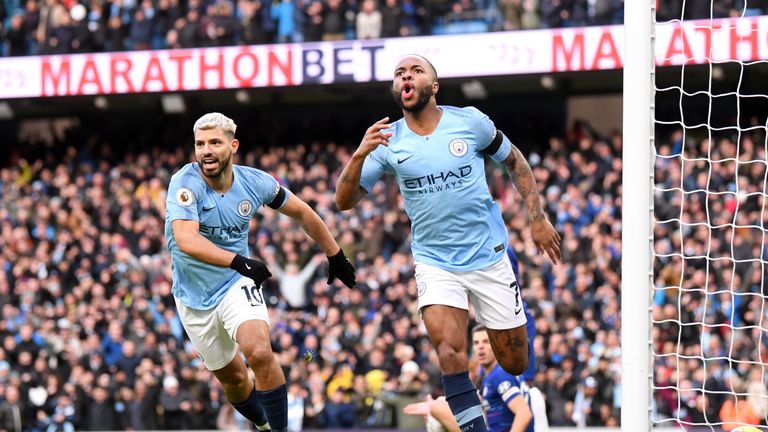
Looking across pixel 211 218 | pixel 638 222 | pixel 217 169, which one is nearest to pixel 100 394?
pixel 211 218

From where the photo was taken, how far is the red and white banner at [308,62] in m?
23.3

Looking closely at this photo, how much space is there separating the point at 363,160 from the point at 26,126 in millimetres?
22609

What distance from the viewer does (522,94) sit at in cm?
2683

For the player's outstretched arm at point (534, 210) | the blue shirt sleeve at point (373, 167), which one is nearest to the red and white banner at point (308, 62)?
the player's outstretched arm at point (534, 210)

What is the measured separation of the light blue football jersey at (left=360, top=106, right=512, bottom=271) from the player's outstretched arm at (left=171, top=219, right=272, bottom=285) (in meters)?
0.84

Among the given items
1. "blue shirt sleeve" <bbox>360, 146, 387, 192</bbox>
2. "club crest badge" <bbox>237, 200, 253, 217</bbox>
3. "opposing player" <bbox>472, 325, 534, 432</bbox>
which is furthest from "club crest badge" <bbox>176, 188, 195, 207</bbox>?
"opposing player" <bbox>472, 325, 534, 432</bbox>

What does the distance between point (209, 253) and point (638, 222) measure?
2.73 metres

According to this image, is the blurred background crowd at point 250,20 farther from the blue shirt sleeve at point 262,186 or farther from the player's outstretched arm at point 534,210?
the player's outstretched arm at point 534,210

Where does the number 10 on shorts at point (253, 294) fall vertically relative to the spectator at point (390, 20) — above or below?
below

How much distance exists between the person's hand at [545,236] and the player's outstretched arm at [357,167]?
3.59 feet

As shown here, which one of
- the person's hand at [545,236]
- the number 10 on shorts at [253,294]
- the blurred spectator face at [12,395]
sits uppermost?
the person's hand at [545,236]

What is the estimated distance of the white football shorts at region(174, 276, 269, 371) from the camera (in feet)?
29.6

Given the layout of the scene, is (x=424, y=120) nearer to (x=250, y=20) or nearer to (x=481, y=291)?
(x=481, y=291)

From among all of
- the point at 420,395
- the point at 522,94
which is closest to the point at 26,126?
the point at 522,94
